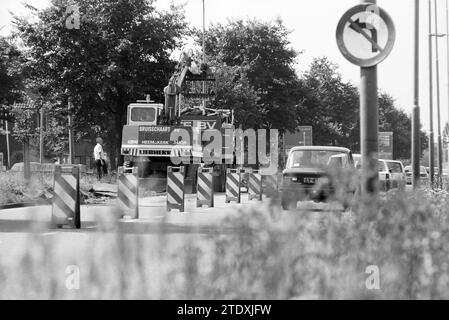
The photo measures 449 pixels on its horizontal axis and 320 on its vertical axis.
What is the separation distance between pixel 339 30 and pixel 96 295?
3831mm

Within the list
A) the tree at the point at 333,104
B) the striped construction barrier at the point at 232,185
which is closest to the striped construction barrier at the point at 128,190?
the striped construction barrier at the point at 232,185

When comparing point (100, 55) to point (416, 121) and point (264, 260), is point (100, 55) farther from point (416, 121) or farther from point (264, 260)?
point (264, 260)

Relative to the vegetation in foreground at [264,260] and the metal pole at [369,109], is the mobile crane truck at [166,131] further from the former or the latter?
the vegetation in foreground at [264,260]

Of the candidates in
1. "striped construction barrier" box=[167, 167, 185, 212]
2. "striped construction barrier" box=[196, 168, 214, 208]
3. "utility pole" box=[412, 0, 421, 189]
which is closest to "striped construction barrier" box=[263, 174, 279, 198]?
"striped construction barrier" box=[167, 167, 185, 212]

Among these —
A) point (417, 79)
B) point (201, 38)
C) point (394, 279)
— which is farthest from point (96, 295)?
point (201, 38)

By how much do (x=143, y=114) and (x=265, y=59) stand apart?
97.4 feet

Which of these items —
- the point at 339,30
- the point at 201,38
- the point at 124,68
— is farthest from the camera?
the point at 201,38

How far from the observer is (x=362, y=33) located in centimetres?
668

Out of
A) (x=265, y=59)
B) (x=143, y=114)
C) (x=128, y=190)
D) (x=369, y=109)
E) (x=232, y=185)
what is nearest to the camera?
(x=369, y=109)

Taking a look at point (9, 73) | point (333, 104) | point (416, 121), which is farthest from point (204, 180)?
point (333, 104)

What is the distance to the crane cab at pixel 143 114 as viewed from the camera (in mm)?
28828

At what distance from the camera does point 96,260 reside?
391cm

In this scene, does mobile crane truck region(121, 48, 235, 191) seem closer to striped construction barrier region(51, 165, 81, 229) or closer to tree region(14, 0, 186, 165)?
tree region(14, 0, 186, 165)
